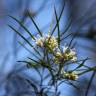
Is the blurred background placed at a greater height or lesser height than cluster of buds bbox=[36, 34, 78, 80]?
greater

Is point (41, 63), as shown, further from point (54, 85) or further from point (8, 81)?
point (8, 81)

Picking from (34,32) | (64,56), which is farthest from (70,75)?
(34,32)

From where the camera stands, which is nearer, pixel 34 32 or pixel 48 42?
pixel 48 42

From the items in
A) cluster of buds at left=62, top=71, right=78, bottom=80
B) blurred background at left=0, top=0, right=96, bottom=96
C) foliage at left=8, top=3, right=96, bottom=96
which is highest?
blurred background at left=0, top=0, right=96, bottom=96

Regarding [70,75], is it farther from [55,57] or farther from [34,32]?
[34,32]

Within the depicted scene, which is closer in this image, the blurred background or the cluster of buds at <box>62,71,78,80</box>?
the cluster of buds at <box>62,71,78,80</box>
